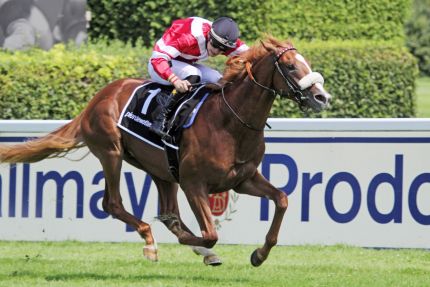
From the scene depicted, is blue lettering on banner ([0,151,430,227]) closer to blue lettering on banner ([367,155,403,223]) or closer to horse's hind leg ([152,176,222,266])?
blue lettering on banner ([367,155,403,223])

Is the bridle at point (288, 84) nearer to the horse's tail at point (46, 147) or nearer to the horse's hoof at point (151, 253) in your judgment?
the horse's hoof at point (151, 253)

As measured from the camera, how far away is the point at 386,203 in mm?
9359

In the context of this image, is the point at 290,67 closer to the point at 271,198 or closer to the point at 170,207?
the point at 271,198

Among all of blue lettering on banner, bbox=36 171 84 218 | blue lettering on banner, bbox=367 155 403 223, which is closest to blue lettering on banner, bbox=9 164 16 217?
blue lettering on banner, bbox=36 171 84 218

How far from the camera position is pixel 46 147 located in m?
8.88

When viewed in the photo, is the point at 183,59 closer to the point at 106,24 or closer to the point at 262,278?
Result: the point at 262,278

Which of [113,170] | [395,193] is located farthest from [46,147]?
[395,193]

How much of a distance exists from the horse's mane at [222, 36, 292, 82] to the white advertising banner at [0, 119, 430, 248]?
1660 mm

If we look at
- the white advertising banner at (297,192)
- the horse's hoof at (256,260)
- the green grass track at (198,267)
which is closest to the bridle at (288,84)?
the horse's hoof at (256,260)

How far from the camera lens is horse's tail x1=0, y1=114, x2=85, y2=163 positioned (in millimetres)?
8875

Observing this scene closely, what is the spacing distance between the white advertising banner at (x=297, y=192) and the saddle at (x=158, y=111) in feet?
3.33

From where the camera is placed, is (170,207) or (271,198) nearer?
(271,198)

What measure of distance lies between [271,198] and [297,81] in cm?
88

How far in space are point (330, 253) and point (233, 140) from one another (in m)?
1.87
